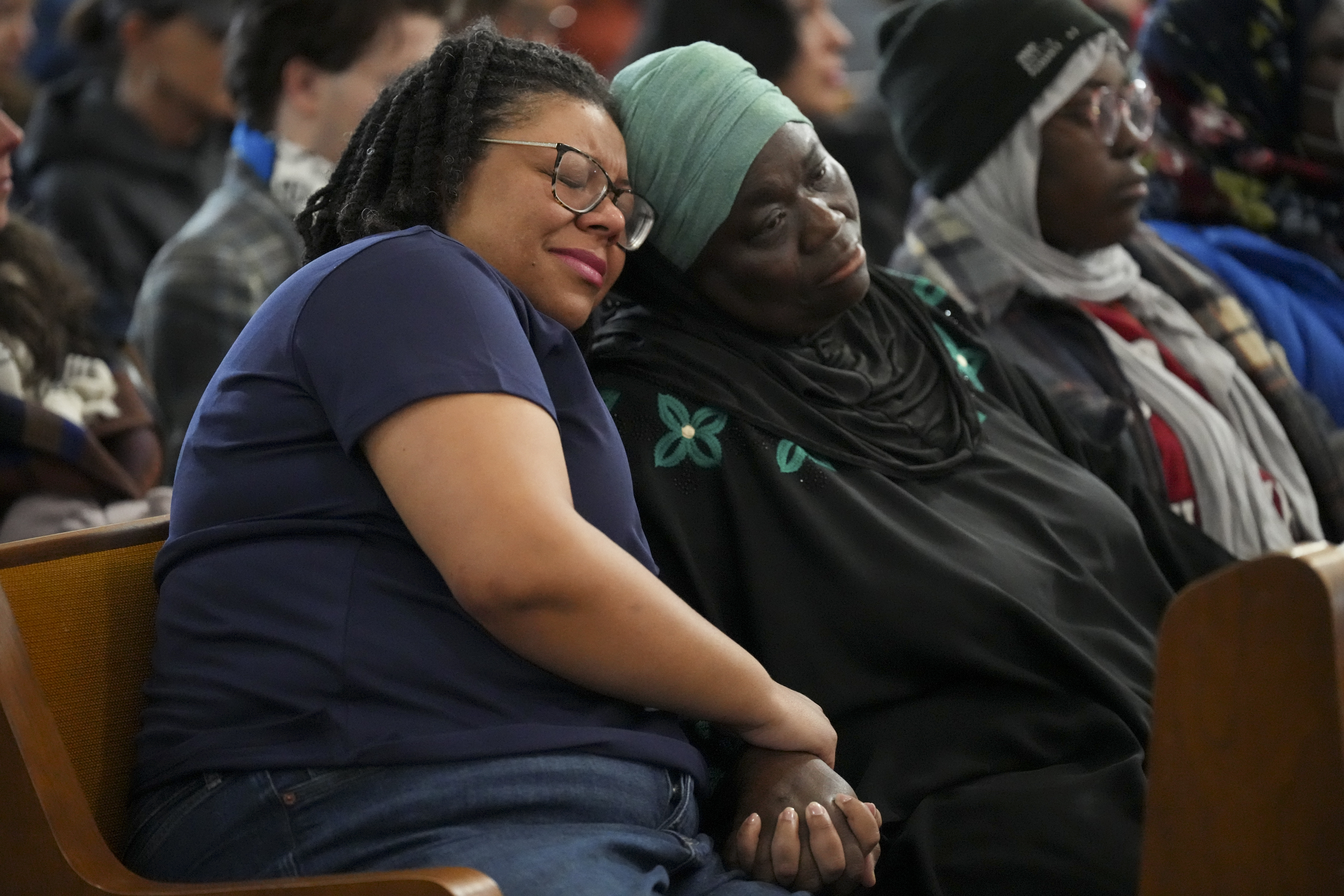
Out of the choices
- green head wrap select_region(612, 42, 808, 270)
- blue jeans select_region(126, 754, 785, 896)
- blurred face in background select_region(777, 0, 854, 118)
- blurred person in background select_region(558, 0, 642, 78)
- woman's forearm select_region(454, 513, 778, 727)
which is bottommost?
blurred person in background select_region(558, 0, 642, 78)

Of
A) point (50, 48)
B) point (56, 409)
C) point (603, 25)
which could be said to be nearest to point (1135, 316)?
point (56, 409)

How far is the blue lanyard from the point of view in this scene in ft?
10.4

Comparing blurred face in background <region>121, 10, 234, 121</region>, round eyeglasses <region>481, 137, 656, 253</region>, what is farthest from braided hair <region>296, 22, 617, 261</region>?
blurred face in background <region>121, 10, 234, 121</region>

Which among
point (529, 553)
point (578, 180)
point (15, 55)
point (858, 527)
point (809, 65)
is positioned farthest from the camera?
point (809, 65)

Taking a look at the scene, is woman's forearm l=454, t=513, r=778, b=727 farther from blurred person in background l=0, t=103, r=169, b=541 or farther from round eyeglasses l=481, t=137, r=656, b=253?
blurred person in background l=0, t=103, r=169, b=541

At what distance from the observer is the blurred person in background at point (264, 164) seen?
2.98m

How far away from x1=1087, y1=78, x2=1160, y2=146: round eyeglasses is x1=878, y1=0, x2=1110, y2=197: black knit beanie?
98 mm

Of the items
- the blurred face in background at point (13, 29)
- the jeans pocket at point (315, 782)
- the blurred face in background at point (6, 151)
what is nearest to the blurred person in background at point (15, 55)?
the blurred face in background at point (13, 29)

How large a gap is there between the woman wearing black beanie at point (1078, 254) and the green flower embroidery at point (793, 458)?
28.8 inches

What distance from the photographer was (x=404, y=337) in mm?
1347

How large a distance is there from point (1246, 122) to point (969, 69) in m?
1.04

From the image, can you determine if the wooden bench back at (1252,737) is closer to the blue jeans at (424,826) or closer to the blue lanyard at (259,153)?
the blue jeans at (424,826)

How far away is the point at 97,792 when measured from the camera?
58.6 inches

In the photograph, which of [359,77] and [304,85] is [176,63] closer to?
[304,85]
